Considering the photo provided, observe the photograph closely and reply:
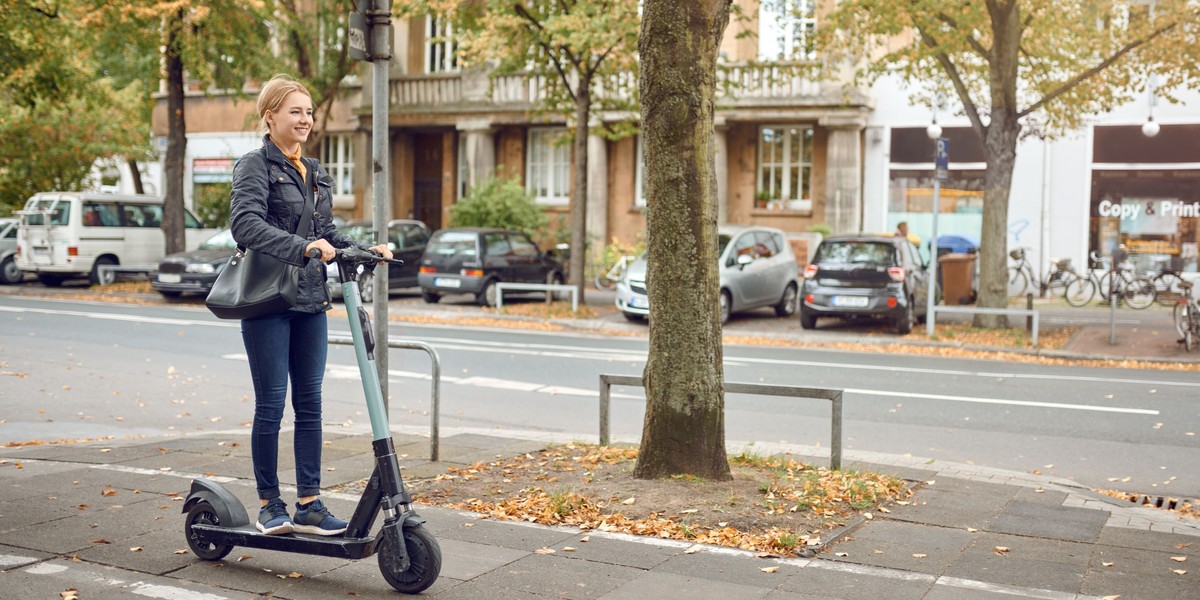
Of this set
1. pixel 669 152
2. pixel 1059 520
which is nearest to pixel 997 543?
pixel 1059 520

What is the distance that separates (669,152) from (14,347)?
11326 mm

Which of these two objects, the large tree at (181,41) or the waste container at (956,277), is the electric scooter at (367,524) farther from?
the large tree at (181,41)

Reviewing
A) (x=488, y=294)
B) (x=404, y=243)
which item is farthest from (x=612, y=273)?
(x=488, y=294)

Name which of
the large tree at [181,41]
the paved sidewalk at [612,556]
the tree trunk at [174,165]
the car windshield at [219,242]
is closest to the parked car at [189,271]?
the car windshield at [219,242]

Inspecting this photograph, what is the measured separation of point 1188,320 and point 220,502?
1527 cm

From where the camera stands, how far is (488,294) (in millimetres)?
23594

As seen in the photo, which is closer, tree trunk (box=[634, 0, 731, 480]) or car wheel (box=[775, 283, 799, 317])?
tree trunk (box=[634, 0, 731, 480])

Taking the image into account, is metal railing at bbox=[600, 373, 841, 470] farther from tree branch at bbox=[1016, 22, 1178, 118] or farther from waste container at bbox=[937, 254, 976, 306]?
waste container at bbox=[937, 254, 976, 306]

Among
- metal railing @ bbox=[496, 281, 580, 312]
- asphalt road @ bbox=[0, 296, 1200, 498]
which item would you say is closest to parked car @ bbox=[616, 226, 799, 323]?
metal railing @ bbox=[496, 281, 580, 312]

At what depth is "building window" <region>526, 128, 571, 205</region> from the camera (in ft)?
112

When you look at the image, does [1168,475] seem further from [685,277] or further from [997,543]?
[685,277]

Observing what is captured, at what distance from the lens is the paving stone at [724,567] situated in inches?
201

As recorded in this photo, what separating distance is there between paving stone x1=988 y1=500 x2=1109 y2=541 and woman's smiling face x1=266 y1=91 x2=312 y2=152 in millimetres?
3791

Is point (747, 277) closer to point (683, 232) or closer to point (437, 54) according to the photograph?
point (683, 232)
